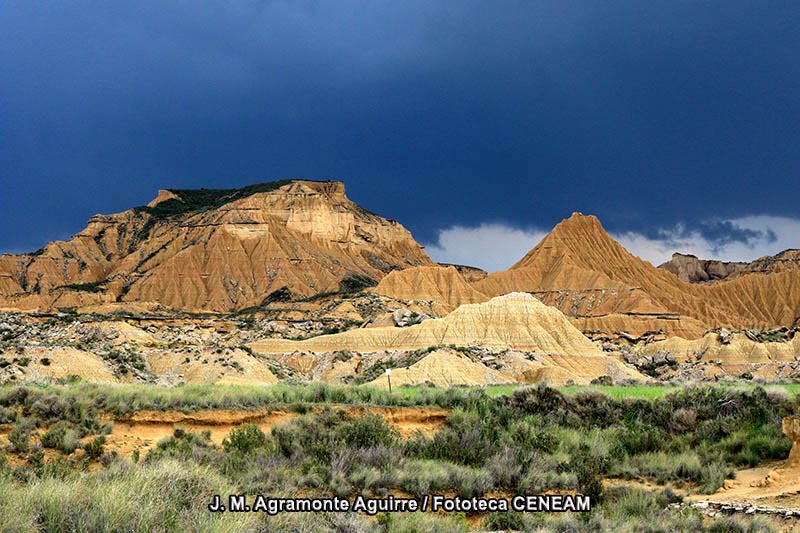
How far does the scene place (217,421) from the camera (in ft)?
56.7

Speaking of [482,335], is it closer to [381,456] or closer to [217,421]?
[217,421]

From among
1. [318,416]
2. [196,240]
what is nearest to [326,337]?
[318,416]

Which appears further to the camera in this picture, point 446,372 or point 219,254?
point 219,254

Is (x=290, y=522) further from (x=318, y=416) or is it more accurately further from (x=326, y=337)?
(x=326, y=337)

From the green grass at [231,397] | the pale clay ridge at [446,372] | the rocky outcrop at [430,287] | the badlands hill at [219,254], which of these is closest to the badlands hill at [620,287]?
the rocky outcrop at [430,287]

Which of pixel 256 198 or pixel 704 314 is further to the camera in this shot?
pixel 256 198

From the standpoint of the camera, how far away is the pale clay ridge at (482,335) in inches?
2419

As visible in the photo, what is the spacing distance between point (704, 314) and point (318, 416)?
139 m

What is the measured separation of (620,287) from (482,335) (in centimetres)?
8411

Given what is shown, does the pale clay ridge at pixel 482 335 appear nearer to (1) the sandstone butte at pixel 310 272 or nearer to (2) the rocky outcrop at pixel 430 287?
(2) the rocky outcrop at pixel 430 287

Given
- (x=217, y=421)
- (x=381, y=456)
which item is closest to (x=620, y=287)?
(x=217, y=421)

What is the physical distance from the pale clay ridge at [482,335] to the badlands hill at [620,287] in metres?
59.0

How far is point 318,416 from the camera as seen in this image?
17219 mm

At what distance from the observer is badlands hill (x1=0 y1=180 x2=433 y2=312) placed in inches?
5369
